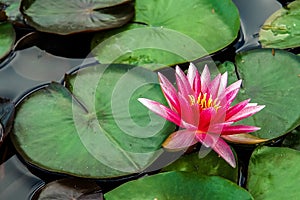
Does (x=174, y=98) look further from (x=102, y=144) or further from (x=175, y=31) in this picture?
(x=175, y=31)

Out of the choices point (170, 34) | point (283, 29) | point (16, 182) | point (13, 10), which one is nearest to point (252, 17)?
point (283, 29)

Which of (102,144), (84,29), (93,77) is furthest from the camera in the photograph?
(84,29)

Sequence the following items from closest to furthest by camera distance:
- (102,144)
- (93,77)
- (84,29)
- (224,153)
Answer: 1. (224,153)
2. (102,144)
3. (93,77)
4. (84,29)

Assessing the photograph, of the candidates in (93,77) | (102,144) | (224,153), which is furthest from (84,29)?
(224,153)

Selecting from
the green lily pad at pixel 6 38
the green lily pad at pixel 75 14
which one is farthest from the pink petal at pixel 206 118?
the green lily pad at pixel 6 38

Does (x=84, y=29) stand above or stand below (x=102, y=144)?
above

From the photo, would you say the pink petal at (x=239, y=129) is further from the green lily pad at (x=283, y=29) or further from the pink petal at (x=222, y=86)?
the green lily pad at (x=283, y=29)
